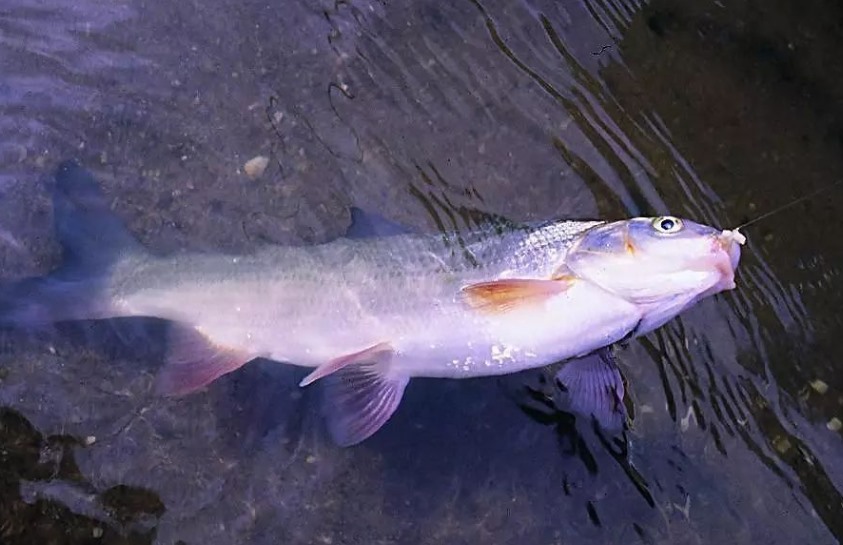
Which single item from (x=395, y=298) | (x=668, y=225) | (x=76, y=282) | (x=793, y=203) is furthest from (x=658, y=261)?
(x=76, y=282)

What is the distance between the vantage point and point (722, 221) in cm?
448

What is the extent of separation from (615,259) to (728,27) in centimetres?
211

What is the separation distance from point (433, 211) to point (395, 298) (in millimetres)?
905

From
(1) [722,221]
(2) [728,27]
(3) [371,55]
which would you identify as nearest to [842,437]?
(1) [722,221]

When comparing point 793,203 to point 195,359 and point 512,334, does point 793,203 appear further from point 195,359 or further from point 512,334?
point 195,359

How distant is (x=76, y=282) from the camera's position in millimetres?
3756

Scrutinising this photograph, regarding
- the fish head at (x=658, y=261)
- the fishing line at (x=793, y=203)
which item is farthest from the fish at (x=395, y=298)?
the fishing line at (x=793, y=203)

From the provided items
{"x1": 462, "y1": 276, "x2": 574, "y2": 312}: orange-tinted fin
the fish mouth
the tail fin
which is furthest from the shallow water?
the fish mouth

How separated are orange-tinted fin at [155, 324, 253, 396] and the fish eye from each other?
1.65 m

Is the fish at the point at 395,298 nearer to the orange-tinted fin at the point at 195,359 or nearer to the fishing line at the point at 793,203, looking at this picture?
the orange-tinted fin at the point at 195,359

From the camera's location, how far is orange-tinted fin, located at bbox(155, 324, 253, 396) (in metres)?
3.67

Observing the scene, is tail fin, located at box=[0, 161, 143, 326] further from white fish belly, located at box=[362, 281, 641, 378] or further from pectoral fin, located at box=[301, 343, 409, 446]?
white fish belly, located at box=[362, 281, 641, 378]

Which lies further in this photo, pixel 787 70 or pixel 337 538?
pixel 787 70

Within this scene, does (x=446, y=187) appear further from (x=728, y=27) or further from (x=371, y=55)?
(x=728, y=27)
